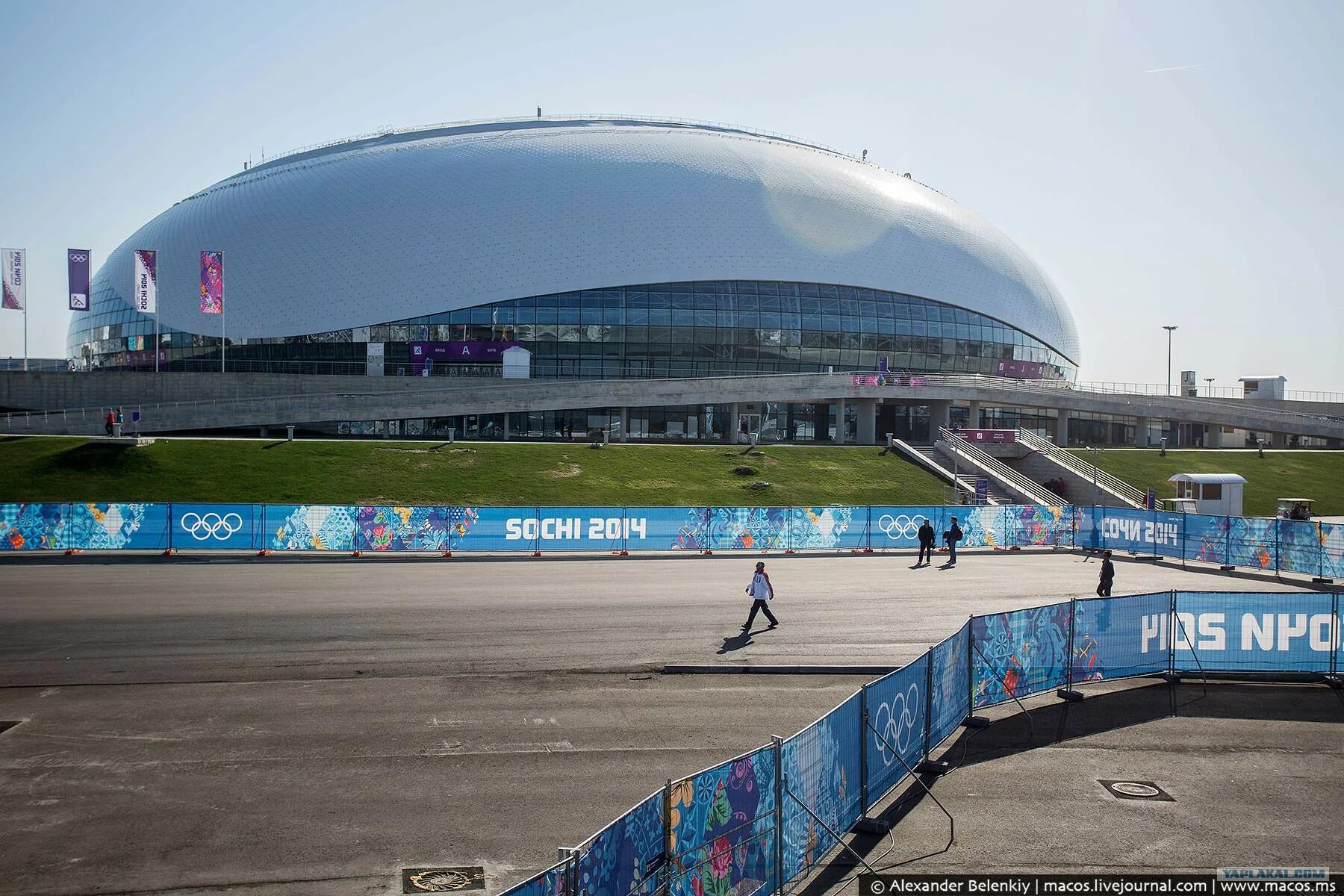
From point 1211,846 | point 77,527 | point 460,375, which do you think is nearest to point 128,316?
point 460,375

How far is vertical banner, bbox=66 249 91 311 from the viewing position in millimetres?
59750

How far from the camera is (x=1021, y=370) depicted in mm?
80500

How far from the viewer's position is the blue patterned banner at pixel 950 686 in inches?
520

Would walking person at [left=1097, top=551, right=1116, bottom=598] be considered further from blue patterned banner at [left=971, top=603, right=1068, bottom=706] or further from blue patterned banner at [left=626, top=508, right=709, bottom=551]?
blue patterned banner at [left=626, top=508, right=709, bottom=551]

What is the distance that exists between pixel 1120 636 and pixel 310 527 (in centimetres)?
2481

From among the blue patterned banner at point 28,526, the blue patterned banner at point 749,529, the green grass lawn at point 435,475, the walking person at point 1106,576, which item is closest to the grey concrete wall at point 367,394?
the green grass lawn at point 435,475

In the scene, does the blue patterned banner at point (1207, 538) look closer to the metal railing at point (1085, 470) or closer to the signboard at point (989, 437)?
the metal railing at point (1085, 470)

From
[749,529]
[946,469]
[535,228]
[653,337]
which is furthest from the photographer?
[535,228]

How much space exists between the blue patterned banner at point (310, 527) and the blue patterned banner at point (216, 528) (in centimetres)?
44

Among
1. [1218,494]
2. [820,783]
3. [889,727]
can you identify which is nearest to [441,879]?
[820,783]

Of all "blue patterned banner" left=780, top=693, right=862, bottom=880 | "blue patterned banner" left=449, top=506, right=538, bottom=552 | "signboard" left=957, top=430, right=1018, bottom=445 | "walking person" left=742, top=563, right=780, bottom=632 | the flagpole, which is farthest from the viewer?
"signboard" left=957, top=430, right=1018, bottom=445

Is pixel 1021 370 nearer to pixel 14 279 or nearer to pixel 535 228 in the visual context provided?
pixel 535 228

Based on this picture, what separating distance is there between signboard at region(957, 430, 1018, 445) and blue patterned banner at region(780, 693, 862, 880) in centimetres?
5040

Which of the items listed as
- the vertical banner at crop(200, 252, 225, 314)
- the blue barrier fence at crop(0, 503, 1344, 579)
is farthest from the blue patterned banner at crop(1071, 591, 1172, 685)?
the vertical banner at crop(200, 252, 225, 314)
